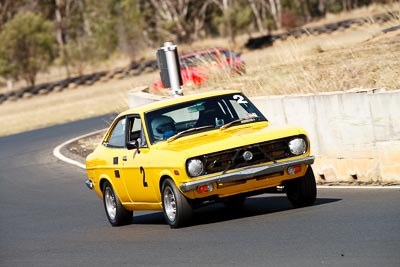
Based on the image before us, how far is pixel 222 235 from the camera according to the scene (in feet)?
33.9

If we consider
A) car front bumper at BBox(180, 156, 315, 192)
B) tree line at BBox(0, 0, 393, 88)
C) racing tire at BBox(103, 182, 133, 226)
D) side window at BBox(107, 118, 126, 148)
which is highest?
side window at BBox(107, 118, 126, 148)

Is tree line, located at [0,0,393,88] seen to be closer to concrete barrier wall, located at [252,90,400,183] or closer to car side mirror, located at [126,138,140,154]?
concrete barrier wall, located at [252,90,400,183]

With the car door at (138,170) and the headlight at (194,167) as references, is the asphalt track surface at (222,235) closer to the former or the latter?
the car door at (138,170)

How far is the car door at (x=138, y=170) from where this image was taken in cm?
1170

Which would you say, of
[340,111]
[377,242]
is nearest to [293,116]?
[340,111]

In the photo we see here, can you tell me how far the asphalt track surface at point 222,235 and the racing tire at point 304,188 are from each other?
0.55 feet

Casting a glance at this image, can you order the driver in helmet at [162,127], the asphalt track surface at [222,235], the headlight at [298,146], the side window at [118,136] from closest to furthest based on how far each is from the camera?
1. the asphalt track surface at [222,235]
2. the headlight at [298,146]
3. the driver in helmet at [162,127]
4. the side window at [118,136]

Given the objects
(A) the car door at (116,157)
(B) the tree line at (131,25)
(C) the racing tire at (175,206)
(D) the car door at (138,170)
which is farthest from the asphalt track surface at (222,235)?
(B) the tree line at (131,25)

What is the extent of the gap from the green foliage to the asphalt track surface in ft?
138

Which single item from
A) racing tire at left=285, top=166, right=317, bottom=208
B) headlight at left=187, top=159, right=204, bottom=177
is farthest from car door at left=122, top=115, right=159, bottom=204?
racing tire at left=285, top=166, right=317, bottom=208

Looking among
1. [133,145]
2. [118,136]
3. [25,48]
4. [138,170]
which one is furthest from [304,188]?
[25,48]

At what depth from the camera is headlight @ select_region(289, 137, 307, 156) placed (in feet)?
36.8

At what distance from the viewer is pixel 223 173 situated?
1090cm

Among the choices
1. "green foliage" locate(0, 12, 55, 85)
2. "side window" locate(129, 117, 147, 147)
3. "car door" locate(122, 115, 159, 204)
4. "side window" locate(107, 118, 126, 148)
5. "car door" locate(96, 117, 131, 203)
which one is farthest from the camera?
"green foliage" locate(0, 12, 55, 85)
